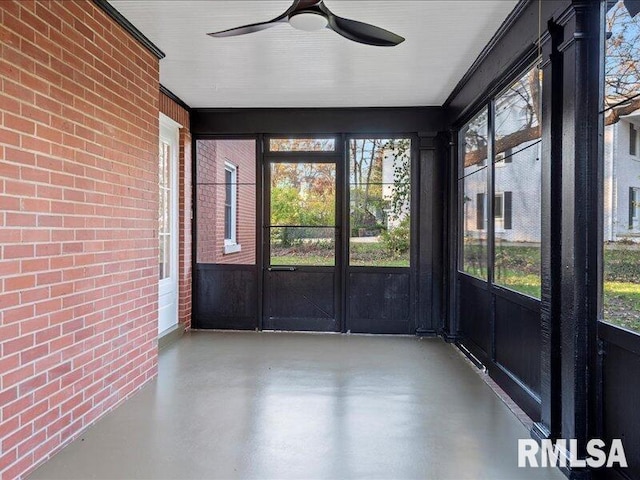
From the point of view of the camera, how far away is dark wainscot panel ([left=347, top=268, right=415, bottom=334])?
531 cm

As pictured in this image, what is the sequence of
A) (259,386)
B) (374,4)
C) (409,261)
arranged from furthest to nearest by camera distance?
(409,261)
(259,386)
(374,4)

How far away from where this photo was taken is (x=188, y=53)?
3.67m

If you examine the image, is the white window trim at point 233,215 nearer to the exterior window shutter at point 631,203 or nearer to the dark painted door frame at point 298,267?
the dark painted door frame at point 298,267

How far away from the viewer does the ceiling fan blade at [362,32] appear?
2.54 m

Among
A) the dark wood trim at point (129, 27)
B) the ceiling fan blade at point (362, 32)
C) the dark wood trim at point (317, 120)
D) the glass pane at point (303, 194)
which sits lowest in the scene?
the glass pane at point (303, 194)

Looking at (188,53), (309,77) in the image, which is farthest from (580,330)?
(188,53)

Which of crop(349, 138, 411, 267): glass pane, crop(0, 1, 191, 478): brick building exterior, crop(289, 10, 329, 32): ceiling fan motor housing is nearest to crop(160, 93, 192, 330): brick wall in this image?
crop(0, 1, 191, 478): brick building exterior

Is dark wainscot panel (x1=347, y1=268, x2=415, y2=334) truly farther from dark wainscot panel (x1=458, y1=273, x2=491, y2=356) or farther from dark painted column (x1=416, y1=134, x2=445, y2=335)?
dark wainscot panel (x1=458, y1=273, x2=491, y2=356)

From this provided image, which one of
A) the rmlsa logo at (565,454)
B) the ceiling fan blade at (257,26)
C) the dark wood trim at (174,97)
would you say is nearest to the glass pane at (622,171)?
the rmlsa logo at (565,454)

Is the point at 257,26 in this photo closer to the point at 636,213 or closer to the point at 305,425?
the point at 636,213

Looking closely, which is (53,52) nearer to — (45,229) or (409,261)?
(45,229)

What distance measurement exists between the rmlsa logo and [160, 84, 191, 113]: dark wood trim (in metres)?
4.51

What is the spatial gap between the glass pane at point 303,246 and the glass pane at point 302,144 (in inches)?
39.5

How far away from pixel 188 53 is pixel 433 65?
2196 millimetres
